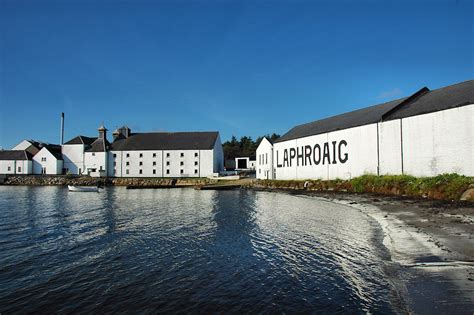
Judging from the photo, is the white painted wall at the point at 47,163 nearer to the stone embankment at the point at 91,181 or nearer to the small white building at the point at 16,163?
the small white building at the point at 16,163

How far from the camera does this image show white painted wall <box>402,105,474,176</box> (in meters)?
27.3

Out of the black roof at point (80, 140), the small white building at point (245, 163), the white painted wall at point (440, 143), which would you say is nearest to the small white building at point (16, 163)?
the black roof at point (80, 140)

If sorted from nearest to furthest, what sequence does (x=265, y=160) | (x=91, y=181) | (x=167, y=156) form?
(x=265, y=160)
(x=91, y=181)
(x=167, y=156)

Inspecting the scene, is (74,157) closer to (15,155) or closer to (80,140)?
(80,140)

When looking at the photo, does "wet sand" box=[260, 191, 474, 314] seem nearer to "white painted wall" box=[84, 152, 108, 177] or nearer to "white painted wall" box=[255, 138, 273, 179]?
"white painted wall" box=[255, 138, 273, 179]

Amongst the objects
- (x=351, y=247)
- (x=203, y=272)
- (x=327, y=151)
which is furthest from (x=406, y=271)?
(x=327, y=151)

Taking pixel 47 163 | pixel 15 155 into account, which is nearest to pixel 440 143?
pixel 47 163

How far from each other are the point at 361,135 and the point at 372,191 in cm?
798

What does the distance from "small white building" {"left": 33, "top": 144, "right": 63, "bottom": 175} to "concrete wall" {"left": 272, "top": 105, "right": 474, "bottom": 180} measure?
5958cm

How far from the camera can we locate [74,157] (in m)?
79.3

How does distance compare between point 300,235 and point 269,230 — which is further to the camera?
point 269,230

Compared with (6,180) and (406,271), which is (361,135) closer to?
(406,271)

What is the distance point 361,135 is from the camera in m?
39.0

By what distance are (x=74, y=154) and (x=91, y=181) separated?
625 inches
